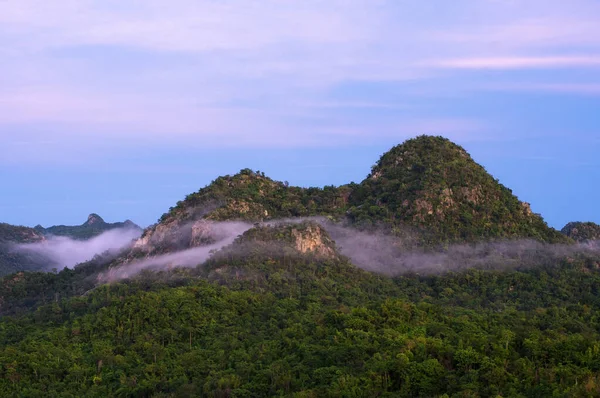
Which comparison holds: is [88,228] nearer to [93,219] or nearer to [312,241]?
[93,219]

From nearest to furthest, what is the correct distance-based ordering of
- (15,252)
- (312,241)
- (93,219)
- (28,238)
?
(312,241) < (15,252) < (28,238) < (93,219)

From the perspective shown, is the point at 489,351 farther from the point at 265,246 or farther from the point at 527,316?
the point at 265,246

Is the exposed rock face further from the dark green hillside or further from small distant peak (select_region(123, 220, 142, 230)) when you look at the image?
small distant peak (select_region(123, 220, 142, 230))

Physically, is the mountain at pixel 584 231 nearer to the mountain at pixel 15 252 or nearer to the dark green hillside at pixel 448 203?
the dark green hillside at pixel 448 203

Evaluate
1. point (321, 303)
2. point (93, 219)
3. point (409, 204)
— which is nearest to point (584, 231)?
point (409, 204)

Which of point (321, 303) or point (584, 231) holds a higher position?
point (584, 231)

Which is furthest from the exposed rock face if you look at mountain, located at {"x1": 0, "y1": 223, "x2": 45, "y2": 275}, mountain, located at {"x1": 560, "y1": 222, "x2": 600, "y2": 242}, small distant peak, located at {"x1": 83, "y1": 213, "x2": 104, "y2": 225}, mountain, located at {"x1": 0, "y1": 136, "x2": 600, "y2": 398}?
small distant peak, located at {"x1": 83, "y1": 213, "x2": 104, "y2": 225}

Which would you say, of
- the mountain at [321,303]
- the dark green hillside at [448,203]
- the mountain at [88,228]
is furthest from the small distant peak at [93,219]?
the dark green hillside at [448,203]
